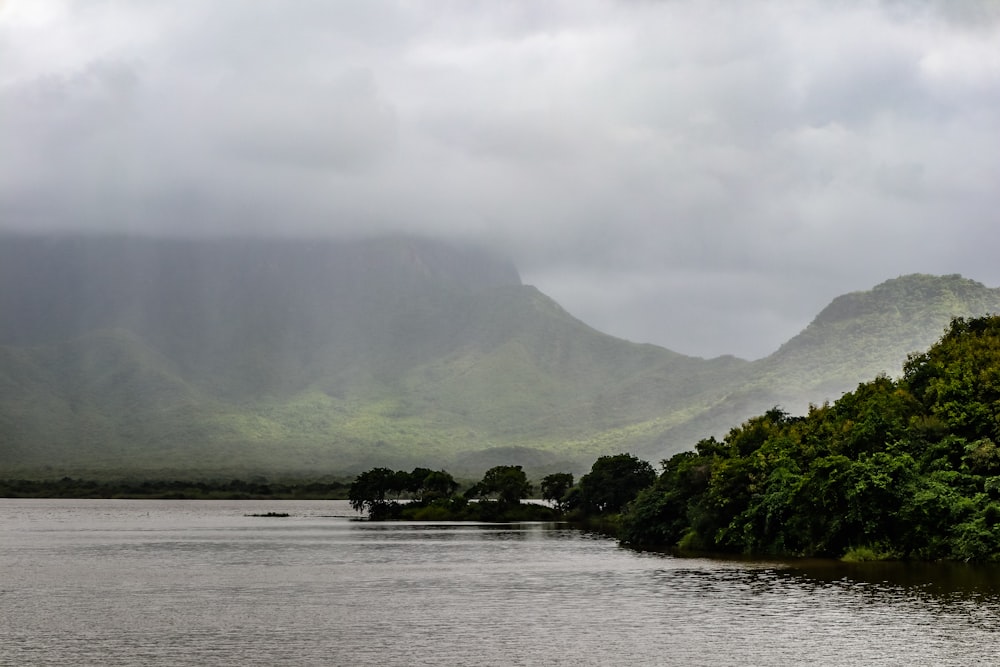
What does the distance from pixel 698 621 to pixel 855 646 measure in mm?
12208

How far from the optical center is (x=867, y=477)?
107000mm

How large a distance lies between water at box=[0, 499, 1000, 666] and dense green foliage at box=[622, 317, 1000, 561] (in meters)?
6.46

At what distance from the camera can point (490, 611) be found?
7869 cm

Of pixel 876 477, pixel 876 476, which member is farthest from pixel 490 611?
pixel 876 476

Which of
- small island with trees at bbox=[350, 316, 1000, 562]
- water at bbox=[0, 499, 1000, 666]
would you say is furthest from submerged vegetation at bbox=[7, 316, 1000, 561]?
water at bbox=[0, 499, 1000, 666]

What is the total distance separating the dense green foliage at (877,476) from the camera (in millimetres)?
104500

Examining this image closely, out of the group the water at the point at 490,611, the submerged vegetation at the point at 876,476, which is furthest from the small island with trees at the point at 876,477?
the water at the point at 490,611

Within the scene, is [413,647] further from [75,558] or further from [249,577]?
[75,558]

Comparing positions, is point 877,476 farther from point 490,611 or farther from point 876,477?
point 490,611

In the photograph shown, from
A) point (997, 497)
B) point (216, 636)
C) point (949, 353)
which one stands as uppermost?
point (949, 353)

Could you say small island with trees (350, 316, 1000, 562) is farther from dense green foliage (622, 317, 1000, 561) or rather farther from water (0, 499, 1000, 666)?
water (0, 499, 1000, 666)

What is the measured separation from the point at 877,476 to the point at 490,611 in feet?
147

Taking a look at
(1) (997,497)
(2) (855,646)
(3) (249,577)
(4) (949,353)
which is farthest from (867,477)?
(3) (249,577)

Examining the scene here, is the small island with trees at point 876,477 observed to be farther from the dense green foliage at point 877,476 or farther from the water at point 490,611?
the water at point 490,611
